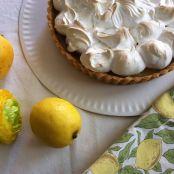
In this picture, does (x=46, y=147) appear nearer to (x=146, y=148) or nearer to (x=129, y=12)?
(x=146, y=148)

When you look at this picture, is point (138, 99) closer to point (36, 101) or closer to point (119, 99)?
point (119, 99)

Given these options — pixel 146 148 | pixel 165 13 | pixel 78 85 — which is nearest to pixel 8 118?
pixel 78 85

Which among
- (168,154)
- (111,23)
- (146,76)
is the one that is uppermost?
(111,23)

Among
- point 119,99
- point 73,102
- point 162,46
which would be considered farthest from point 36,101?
point 162,46

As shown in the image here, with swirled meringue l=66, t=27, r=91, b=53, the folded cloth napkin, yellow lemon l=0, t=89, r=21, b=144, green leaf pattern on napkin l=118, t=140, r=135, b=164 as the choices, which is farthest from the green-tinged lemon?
yellow lemon l=0, t=89, r=21, b=144

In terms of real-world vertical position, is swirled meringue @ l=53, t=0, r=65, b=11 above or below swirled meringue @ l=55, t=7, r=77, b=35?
above

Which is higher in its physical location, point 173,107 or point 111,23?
point 111,23

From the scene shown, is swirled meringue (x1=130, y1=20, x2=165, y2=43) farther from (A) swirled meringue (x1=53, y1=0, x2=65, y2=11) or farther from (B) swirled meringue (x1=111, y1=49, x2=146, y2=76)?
(A) swirled meringue (x1=53, y1=0, x2=65, y2=11)
